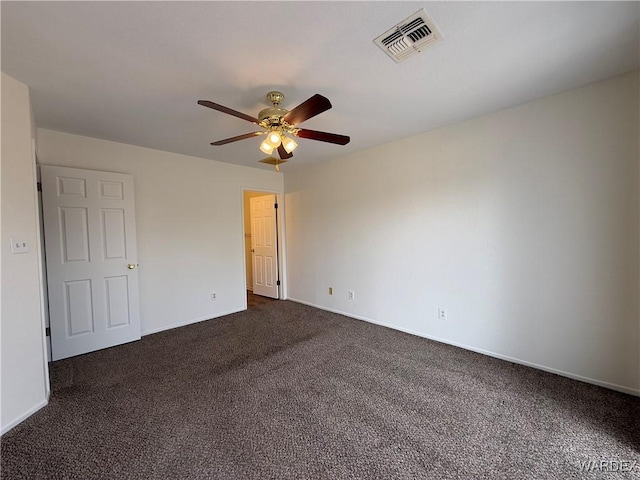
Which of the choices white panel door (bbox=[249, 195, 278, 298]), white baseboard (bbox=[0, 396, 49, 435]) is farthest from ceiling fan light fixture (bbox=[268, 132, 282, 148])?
white panel door (bbox=[249, 195, 278, 298])

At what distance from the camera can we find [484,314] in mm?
2730

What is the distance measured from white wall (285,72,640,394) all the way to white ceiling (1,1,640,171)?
1.16 ft

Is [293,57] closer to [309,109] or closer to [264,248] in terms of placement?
[309,109]

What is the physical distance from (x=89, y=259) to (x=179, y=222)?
106cm

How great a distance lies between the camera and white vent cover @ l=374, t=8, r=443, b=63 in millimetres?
1438

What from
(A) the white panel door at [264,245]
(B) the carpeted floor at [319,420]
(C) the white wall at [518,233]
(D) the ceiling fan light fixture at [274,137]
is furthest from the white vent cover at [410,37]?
(A) the white panel door at [264,245]

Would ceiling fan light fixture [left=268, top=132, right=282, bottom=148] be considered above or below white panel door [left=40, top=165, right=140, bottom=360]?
above

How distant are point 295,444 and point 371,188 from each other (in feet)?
9.48

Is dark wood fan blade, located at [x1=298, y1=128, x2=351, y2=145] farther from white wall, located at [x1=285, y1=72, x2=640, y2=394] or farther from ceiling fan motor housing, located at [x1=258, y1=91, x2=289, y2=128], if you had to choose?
white wall, located at [x1=285, y1=72, x2=640, y2=394]

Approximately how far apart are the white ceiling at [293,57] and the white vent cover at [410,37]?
0.14 feet

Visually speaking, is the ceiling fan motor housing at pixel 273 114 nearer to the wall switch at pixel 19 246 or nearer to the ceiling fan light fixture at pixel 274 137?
the ceiling fan light fixture at pixel 274 137

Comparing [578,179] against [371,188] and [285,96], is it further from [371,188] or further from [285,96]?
[285,96]

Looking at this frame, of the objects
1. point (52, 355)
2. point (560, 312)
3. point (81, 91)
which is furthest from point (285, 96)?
point (52, 355)

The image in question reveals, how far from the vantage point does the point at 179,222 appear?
146 inches
